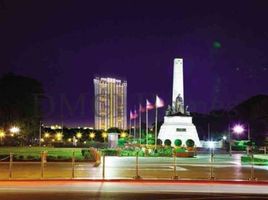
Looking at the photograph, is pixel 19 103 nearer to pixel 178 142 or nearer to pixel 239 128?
pixel 178 142

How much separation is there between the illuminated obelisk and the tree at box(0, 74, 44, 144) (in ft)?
66.6

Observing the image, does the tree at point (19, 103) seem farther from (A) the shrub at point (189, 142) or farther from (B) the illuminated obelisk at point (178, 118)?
(A) the shrub at point (189, 142)

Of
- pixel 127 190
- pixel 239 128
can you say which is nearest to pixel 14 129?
pixel 239 128

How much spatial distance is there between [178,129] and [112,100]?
9732 centimetres

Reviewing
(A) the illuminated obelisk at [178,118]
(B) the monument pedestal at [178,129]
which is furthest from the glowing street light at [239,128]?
(A) the illuminated obelisk at [178,118]

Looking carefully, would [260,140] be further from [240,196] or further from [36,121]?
[240,196]

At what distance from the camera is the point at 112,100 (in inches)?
6964

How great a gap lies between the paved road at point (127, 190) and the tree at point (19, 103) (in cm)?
5775

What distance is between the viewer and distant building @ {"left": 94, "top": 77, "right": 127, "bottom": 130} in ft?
577

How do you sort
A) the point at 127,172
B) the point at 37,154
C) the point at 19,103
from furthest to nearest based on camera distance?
the point at 19,103 → the point at 37,154 → the point at 127,172

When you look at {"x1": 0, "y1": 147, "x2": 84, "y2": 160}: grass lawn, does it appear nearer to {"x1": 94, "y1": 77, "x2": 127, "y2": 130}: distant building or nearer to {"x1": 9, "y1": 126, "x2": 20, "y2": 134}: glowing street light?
{"x1": 9, "y1": 126, "x2": 20, "y2": 134}: glowing street light

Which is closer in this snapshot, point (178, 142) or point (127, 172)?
point (127, 172)

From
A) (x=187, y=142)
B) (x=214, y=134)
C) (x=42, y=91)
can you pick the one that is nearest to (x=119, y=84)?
(x=214, y=134)

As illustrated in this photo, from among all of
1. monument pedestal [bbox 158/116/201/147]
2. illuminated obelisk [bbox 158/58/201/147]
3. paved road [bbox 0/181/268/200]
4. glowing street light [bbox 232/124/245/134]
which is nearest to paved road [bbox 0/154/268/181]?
paved road [bbox 0/181/268/200]
